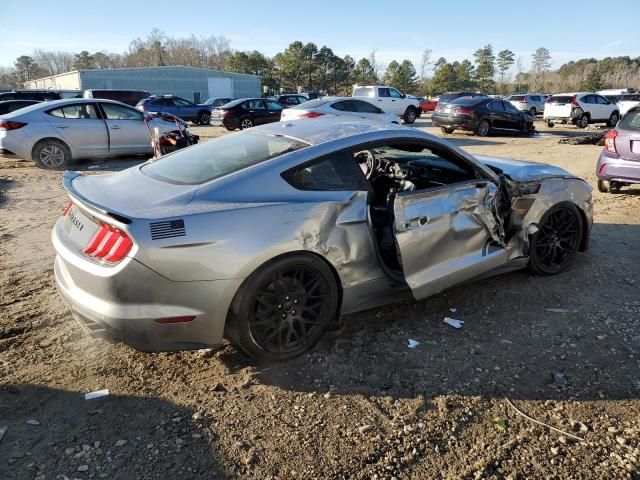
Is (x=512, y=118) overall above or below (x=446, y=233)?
below

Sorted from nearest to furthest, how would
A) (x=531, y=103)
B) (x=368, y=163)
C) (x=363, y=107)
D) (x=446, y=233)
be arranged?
(x=446, y=233) → (x=368, y=163) → (x=363, y=107) → (x=531, y=103)

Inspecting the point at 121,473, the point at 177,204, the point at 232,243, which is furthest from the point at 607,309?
the point at 121,473

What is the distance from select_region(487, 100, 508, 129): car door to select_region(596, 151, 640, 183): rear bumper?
1117cm

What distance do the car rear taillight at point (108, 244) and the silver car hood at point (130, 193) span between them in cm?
11

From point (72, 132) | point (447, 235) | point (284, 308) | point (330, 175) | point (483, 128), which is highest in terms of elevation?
point (330, 175)

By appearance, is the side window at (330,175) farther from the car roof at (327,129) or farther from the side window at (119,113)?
the side window at (119,113)

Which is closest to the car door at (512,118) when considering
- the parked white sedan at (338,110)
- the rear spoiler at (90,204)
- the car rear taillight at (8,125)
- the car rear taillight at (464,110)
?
the car rear taillight at (464,110)

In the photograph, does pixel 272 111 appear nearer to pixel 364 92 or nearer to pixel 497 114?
pixel 364 92

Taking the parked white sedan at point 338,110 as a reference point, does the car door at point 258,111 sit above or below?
below

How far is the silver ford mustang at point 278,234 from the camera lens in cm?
268

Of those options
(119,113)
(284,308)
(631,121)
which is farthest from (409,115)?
(284,308)

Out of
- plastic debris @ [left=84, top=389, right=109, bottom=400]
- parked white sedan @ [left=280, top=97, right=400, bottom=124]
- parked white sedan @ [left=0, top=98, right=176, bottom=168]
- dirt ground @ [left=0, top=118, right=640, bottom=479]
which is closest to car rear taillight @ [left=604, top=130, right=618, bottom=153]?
dirt ground @ [left=0, top=118, right=640, bottom=479]

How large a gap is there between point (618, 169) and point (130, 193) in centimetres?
734

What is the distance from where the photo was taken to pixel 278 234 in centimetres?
290
